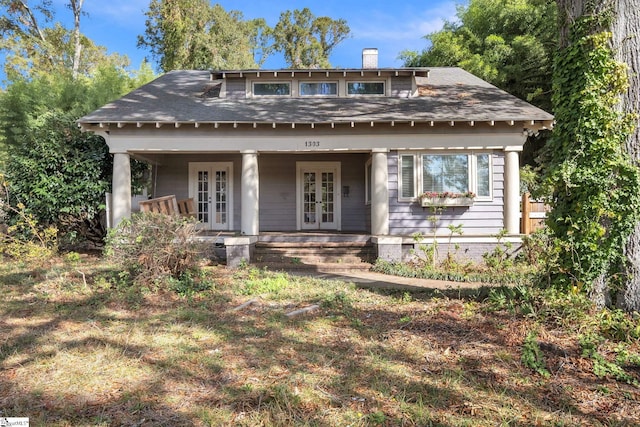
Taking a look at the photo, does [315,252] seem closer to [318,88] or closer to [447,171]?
[447,171]

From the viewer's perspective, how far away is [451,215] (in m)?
9.20

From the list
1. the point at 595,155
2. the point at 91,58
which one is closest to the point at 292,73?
the point at 595,155

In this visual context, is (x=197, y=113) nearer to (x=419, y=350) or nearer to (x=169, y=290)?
(x=169, y=290)

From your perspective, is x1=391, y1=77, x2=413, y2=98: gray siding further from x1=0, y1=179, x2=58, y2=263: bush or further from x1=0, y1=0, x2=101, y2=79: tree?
x1=0, y1=0, x2=101, y2=79: tree

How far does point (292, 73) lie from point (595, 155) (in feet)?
26.8

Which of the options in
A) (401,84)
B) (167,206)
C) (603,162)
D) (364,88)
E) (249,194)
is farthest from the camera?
(364,88)

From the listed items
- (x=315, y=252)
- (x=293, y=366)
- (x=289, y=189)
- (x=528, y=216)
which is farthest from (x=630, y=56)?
(x=289, y=189)

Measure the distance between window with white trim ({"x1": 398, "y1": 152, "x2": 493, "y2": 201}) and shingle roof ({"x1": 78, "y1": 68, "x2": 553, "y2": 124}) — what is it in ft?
3.24

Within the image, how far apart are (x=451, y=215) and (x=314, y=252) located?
3.46 m

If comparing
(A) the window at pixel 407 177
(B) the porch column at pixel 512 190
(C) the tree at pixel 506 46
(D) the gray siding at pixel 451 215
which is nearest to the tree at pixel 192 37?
(C) the tree at pixel 506 46

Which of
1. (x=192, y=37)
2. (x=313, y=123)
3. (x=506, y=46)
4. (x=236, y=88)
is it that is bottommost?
(x=313, y=123)

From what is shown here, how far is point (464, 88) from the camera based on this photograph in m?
10.9

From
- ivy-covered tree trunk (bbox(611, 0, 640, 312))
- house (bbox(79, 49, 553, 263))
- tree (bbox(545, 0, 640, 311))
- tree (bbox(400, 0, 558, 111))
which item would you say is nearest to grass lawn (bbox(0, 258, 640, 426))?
tree (bbox(545, 0, 640, 311))

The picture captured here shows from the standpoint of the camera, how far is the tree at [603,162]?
3.92 m
